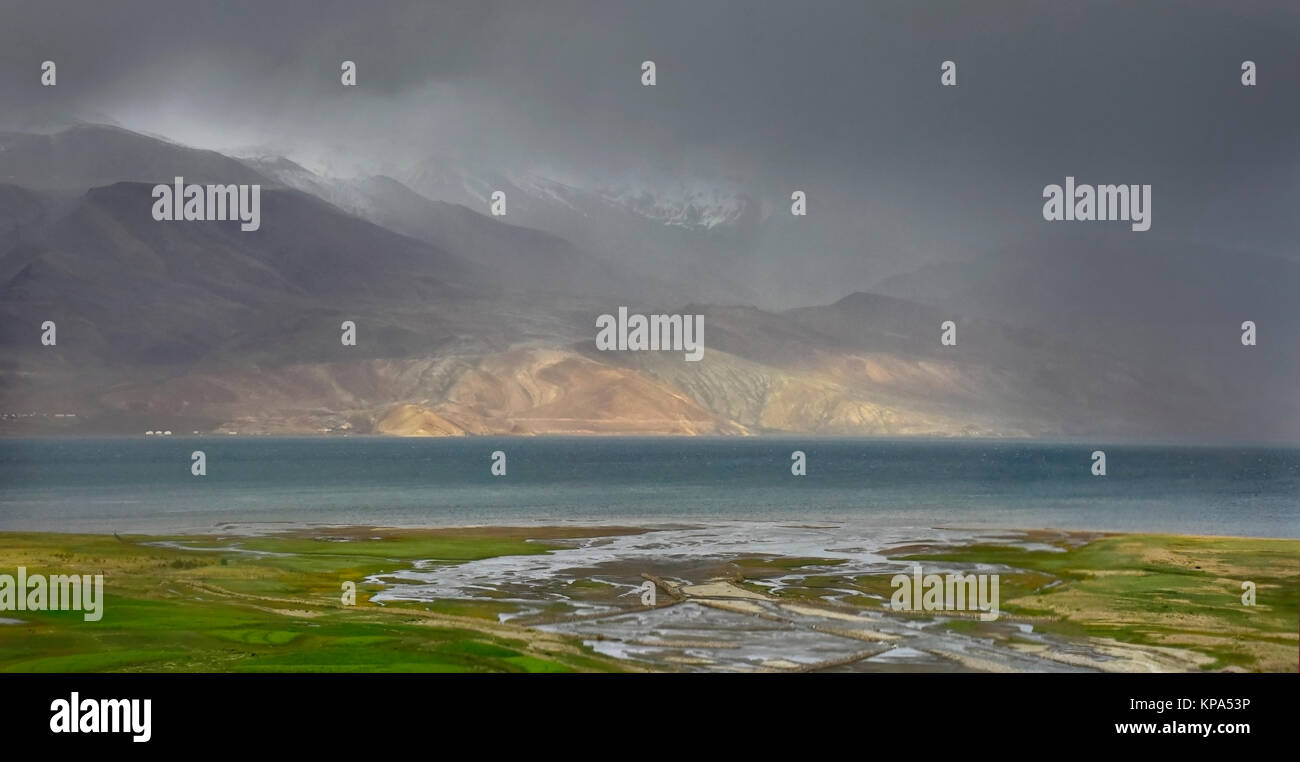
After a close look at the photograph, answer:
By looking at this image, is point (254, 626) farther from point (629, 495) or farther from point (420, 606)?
point (629, 495)

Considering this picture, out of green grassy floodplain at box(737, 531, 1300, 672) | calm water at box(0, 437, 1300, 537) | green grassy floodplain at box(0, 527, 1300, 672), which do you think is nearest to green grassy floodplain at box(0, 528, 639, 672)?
green grassy floodplain at box(0, 527, 1300, 672)

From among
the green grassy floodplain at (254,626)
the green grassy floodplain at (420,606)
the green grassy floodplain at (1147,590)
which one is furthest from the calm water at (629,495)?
the green grassy floodplain at (254,626)

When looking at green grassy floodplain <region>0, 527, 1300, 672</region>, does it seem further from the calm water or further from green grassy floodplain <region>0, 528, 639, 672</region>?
the calm water

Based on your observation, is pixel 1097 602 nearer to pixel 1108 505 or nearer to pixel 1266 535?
pixel 1266 535

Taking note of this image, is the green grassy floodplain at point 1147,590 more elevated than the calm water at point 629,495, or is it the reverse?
the green grassy floodplain at point 1147,590

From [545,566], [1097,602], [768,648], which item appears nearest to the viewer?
[768,648]

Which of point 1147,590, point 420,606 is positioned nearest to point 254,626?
point 420,606

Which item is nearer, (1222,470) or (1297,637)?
(1297,637)

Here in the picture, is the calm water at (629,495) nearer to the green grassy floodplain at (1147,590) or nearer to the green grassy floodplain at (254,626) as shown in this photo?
the green grassy floodplain at (1147,590)
